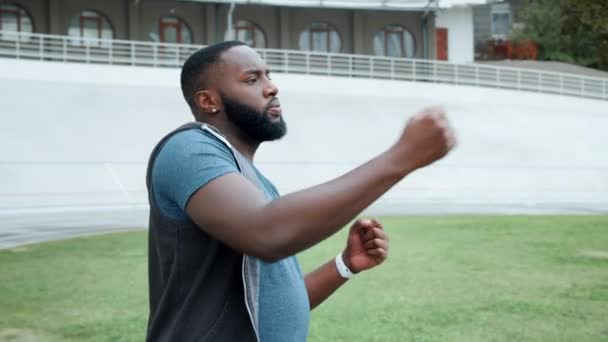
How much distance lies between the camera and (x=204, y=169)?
86.4 inches

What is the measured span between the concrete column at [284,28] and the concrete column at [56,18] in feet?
32.6

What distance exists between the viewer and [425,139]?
2.12 m

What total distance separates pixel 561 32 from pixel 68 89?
31.0 m

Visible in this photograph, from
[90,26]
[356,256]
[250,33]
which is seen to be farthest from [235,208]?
[250,33]

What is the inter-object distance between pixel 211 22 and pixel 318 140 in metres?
14.3

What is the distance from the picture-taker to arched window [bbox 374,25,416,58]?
42.7 meters

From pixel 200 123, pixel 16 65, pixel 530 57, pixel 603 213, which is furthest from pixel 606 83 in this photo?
pixel 200 123

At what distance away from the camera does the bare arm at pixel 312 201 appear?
209cm

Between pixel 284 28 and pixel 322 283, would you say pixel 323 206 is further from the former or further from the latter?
pixel 284 28

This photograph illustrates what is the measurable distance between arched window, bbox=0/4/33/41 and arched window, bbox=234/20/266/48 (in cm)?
933

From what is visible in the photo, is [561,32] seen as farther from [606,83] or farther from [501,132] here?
[501,132]

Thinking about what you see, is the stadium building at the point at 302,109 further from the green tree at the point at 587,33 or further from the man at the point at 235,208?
the man at the point at 235,208

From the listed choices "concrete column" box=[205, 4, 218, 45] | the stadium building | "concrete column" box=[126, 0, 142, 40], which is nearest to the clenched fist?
the stadium building

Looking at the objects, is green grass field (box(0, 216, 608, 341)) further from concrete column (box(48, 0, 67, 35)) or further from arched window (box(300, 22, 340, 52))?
arched window (box(300, 22, 340, 52))
